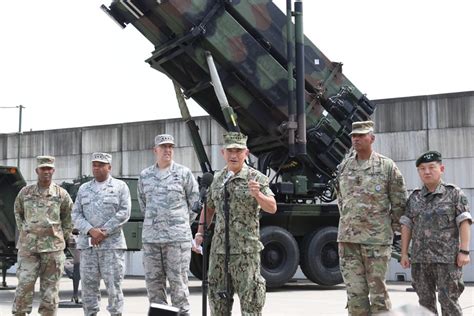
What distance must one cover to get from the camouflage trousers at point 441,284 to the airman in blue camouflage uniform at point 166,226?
6.13 ft

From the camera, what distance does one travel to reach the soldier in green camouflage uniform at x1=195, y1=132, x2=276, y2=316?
201 inches

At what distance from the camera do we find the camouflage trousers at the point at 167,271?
20.1 ft

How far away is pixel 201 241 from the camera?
17.8ft

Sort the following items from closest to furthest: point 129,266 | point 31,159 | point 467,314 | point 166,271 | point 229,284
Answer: point 229,284
point 166,271
point 467,314
point 129,266
point 31,159

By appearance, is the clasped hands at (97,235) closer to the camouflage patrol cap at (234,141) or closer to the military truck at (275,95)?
the camouflage patrol cap at (234,141)

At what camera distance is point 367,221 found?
5.37m

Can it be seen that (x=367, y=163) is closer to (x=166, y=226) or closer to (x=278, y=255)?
(x=166, y=226)

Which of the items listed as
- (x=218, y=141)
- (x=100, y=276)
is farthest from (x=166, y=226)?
(x=218, y=141)

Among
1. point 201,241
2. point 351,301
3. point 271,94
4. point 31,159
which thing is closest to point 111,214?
point 201,241

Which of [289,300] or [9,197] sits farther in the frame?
[9,197]

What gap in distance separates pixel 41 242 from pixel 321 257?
6.12 meters

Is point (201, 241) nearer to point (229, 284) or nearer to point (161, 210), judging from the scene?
point (229, 284)

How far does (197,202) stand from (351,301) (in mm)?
1704

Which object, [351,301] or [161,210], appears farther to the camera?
[161,210]
